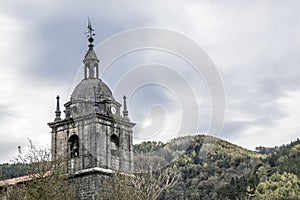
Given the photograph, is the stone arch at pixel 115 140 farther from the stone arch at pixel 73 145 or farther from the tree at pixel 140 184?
the stone arch at pixel 73 145

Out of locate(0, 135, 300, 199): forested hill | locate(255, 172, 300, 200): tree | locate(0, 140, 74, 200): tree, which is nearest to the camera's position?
locate(0, 140, 74, 200): tree

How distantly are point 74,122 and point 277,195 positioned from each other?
7053 centimetres

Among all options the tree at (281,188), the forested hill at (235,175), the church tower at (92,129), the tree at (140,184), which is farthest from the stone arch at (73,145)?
the tree at (281,188)

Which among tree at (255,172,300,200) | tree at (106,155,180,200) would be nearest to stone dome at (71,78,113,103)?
tree at (106,155,180,200)

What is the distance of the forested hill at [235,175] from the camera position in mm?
92188

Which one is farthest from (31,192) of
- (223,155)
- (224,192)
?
(223,155)

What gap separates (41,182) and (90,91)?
326 inches

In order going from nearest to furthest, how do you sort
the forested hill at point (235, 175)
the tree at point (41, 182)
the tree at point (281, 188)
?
the tree at point (41, 182) → the forested hill at point (235, 175) → the tree at point (281, 188)

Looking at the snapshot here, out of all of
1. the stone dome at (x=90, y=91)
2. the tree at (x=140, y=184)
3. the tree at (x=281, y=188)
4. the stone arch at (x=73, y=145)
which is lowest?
the tree at (x=140, y=184)

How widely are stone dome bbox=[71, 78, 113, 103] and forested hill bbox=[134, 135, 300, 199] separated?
4163cm

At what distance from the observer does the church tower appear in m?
33.1

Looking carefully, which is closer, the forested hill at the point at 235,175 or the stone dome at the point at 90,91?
the stone dome at the point at 90,91

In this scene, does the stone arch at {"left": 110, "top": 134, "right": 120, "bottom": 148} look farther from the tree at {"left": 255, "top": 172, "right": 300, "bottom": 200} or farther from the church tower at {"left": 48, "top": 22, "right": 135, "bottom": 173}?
the tree at {"left": 255, "top": 172, "right": 300, "bottom": 200}

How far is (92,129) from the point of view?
33.3 m
